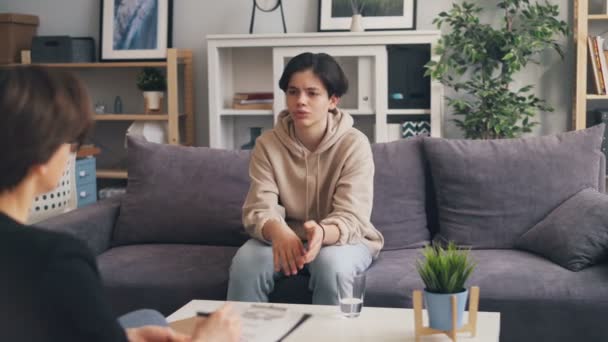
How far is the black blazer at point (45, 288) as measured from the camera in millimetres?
1058

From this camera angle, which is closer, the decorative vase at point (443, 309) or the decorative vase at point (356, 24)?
the decorative vase at point (443, 309)

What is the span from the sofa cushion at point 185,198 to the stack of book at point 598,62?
6.21 feet

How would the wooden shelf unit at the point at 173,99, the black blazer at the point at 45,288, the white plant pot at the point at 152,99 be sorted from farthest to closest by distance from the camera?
1. the white plant pot at the point at 152,99
2. the wooden shelf unit at the point at 173,99
3. the black blazer at the point at 45,288

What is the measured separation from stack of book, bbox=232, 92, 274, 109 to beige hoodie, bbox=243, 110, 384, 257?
1.63 m

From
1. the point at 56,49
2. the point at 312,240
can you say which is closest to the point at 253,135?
the point at 56,49

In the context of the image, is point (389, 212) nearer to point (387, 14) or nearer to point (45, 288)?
point (387, 14)

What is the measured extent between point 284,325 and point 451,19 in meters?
2.65

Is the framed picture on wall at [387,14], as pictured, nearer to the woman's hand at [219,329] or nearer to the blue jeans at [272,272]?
the blue jeans at [272,272]

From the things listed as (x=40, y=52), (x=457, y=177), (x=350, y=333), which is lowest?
(x=350, y=333)

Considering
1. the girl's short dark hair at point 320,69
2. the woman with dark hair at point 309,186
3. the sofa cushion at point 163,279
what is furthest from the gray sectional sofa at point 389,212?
the girl's short dark hair at point 320,69

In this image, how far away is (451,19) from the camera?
164 inches

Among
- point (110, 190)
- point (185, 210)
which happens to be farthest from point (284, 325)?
point (110, 190)

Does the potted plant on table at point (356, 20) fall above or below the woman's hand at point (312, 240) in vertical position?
above

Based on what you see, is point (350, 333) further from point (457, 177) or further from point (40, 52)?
point (40, 52)
